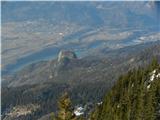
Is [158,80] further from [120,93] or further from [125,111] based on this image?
[120,93]

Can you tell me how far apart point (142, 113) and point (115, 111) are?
10.3 meters

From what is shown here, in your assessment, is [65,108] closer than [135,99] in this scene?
Yes

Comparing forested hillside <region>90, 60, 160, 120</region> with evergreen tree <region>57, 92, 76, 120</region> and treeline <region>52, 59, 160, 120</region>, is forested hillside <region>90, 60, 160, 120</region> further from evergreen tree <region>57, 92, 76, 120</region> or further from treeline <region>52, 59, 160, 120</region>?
evergreen tree <region>57, 92, 76, 120</region>

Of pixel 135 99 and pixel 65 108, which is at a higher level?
pixel 65 108

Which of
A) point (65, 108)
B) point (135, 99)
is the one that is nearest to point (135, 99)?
point (135, 99)

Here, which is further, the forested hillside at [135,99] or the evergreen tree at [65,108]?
the forested hillside at [135,99]

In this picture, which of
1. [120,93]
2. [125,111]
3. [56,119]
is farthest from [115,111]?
[56,119]

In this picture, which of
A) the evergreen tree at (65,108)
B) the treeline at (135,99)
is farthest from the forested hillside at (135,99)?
the evergreen tree at (65,108)

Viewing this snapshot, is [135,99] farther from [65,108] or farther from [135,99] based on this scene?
[65,108]

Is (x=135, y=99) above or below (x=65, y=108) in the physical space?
below

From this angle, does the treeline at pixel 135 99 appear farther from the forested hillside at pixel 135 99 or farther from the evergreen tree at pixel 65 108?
the evergreen tree at pixel 65 108

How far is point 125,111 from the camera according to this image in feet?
395

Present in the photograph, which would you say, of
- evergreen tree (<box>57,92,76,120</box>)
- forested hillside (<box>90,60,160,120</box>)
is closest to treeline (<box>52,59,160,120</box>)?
forested hillside (<box>90,60,160,120</box>)

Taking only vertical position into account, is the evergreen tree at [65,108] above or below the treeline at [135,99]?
above
